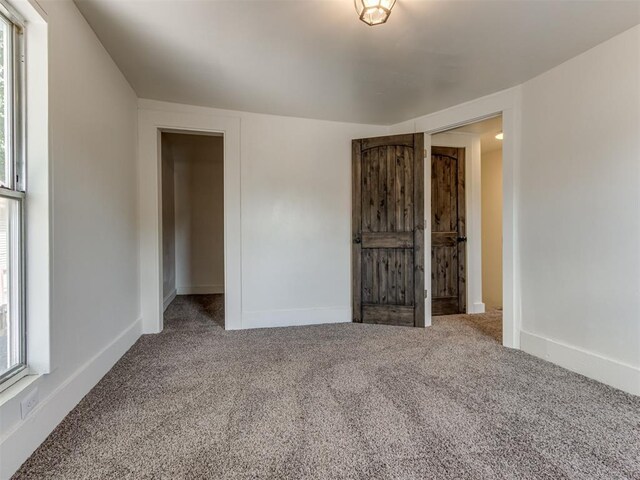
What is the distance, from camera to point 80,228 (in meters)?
1.79

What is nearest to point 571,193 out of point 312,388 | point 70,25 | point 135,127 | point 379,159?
point 379,159

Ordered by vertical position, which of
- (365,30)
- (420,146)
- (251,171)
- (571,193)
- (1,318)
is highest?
(365,30)

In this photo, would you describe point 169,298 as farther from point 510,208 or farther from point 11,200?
point 510,208

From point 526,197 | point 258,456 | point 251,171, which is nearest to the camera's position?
point 258,456

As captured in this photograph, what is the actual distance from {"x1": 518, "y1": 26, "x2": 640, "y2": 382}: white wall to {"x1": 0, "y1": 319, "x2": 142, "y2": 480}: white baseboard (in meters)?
3.13

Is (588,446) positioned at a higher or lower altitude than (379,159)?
lower

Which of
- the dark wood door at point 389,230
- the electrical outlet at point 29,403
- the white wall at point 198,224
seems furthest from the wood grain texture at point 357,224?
the white wall at point 198,224

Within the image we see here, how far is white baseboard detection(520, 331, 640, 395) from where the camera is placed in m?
1.87

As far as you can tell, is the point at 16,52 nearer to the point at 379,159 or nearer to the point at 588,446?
the point at 379,159

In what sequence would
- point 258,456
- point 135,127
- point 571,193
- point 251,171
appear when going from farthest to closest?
1. point 251,171
2. point 135,127
3. point 571,193
4. point 258,456

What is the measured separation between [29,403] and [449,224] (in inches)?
157

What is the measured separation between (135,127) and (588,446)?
3.83m

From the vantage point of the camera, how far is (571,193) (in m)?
2.21

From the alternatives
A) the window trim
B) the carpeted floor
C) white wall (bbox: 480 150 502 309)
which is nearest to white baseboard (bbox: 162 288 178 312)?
the carpeted floor
